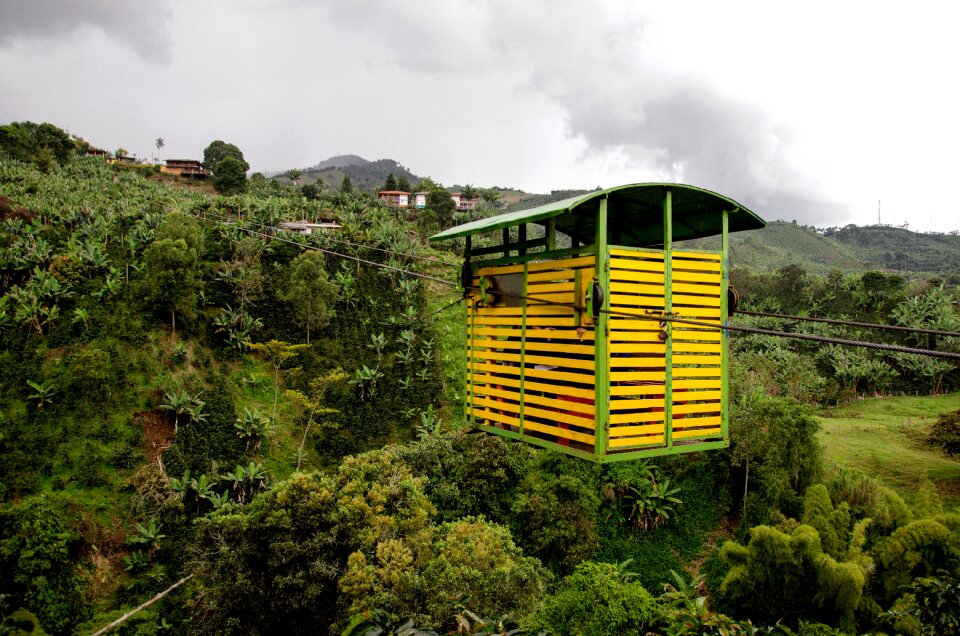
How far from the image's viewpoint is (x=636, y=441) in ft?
13.3

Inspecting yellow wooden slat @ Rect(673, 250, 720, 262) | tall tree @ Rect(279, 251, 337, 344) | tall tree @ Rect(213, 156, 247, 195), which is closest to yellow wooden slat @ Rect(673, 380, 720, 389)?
yellow wooden slat @ Rect(673, 250, 720, 262)

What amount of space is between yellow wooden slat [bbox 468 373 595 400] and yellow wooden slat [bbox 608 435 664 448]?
1.30 ft

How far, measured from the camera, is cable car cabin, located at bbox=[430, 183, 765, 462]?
12.8 ft

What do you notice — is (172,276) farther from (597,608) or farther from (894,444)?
(894,444)

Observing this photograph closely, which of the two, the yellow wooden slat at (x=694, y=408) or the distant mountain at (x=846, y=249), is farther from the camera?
the distant mountain at (x=846, y=249)

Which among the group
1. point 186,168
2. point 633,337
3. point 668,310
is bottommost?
point 633,337

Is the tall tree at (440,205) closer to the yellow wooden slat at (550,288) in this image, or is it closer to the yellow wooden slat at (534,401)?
the yellow wooden slat at (534,401)

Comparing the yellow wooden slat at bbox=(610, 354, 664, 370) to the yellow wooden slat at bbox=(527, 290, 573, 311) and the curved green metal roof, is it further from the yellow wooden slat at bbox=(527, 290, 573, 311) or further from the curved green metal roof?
the curved green metal roof

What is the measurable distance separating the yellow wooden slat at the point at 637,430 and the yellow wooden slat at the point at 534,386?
1.04 ft

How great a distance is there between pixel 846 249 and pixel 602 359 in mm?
90440

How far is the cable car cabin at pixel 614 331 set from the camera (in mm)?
3908

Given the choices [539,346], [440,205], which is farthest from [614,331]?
[440,205]

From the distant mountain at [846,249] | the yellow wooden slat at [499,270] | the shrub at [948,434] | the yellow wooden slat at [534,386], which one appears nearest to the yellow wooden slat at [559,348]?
the yellow wooden slat at [534,386]

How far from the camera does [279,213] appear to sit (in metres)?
30.1
